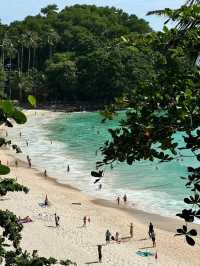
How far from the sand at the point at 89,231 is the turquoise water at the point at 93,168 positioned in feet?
5.89

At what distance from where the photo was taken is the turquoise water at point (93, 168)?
107 feet

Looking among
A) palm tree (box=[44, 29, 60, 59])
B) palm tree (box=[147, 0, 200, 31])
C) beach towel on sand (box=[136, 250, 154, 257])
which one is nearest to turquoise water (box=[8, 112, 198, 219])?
beach towel on sand (box=[136, 250, 154, 257])

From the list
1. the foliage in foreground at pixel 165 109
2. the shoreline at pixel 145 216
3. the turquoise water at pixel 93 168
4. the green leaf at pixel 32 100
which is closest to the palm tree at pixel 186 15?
the foliage in foreground at pixel 165 109

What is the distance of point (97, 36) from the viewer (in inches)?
4026

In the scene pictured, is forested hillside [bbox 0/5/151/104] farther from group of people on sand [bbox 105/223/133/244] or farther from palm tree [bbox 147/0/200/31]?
palm tree [bbox 147/0/200/31]

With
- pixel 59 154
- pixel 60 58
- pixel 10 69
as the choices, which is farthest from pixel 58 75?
pixel 59 154

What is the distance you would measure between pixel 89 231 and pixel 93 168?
51.4 ft

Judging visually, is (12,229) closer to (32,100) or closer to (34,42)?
(32,100)

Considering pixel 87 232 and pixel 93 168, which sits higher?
pixel 93 168

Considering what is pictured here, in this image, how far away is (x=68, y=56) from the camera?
94.8m

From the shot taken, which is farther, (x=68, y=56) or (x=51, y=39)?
(x=51, y=39)

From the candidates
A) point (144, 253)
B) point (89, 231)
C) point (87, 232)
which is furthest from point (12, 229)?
point (89, 231)

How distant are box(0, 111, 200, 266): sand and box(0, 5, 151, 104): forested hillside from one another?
43367 millimetres

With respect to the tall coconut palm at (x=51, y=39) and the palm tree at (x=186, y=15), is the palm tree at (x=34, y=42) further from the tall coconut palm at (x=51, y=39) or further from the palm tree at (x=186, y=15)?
the palm tree at (x=186, y=15)
